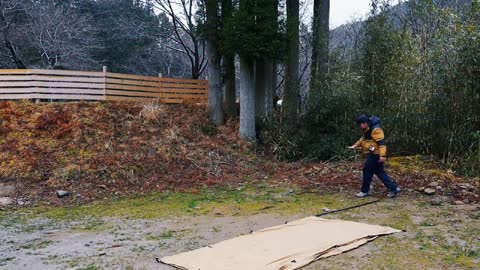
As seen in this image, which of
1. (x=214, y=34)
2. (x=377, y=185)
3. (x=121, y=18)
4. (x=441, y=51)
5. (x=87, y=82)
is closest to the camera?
(x=377, y=185)

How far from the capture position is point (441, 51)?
806 cm

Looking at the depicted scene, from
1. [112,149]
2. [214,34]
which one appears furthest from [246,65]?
[112,149]

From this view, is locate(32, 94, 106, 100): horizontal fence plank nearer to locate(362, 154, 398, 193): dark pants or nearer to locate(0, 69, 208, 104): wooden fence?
locate(0, 69, 208, 104): wooden fence

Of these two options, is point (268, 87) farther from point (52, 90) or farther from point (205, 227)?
point (205, 227)

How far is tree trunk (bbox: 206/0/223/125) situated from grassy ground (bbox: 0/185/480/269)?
4293mm

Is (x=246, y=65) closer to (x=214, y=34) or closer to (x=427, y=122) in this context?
(x=214, y=34)

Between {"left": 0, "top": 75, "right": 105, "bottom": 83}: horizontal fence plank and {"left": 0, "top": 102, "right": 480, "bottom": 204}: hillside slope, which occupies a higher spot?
{"left": 0, "top": 75, "right": 105, "bottom": 83}: horizontal fence plank

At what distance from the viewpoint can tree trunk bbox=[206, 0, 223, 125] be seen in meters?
10.8

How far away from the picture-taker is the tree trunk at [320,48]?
10.4 meters

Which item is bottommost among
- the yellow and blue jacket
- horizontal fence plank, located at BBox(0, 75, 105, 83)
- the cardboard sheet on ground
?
the cardboard sheet on ground

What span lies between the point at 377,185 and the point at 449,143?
79.5 inches

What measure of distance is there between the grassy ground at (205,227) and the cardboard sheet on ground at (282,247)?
16 cm

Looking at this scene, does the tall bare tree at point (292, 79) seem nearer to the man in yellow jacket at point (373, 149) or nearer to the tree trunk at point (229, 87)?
the tree trunk at point (229, 87)

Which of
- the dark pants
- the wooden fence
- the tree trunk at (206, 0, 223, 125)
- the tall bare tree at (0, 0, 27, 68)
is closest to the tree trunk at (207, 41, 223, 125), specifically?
the tree trunk at (206, 0, 223, 125)
